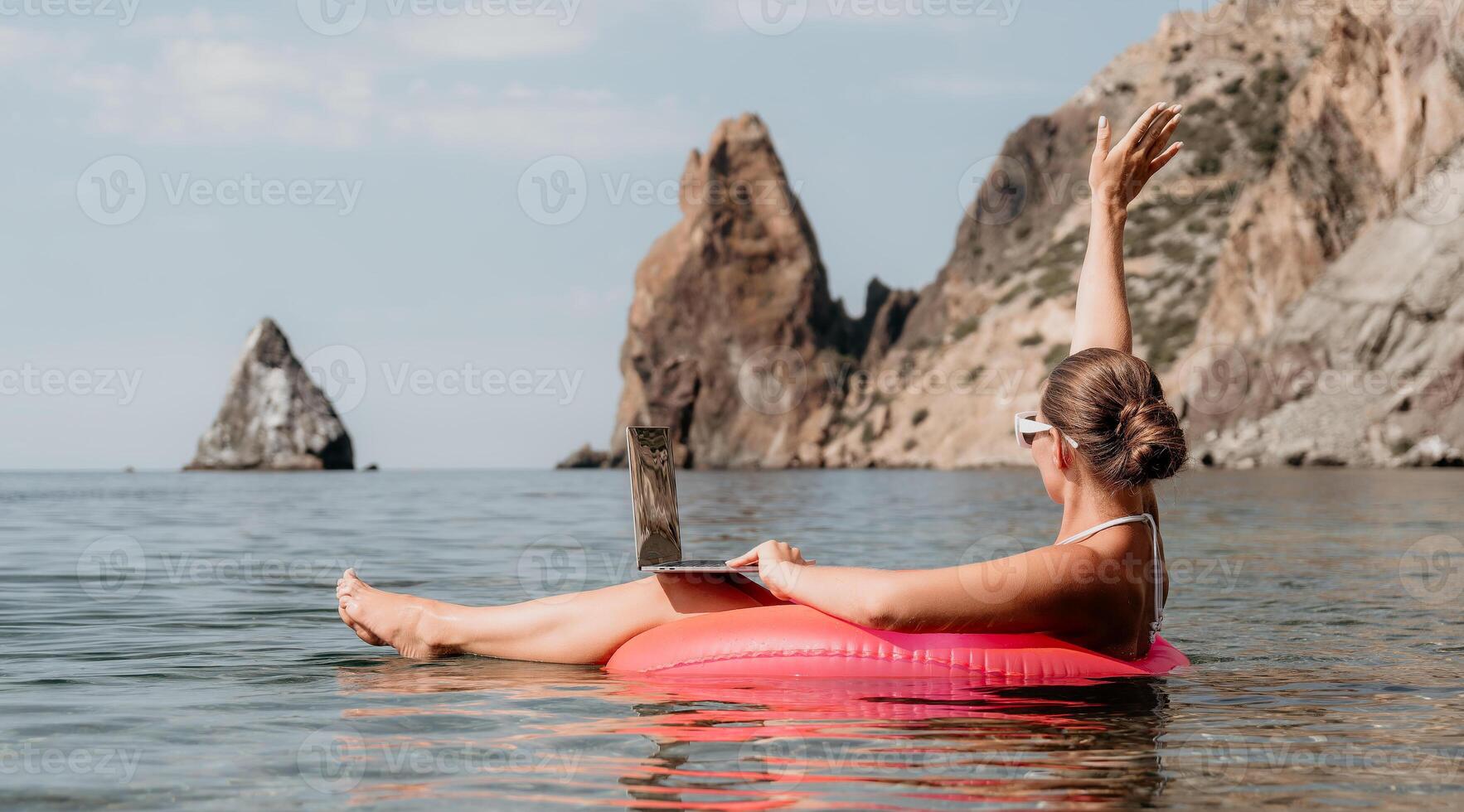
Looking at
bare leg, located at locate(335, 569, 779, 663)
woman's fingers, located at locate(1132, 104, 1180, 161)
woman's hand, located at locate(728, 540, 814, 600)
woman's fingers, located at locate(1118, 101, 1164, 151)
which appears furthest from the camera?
bare leg, located at locate(335, 569, 779, 663)

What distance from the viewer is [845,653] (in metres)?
5.15

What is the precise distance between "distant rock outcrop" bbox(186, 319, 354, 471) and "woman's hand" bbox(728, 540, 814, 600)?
120 m

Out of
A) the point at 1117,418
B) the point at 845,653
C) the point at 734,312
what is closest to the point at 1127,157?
the point at 1117,418

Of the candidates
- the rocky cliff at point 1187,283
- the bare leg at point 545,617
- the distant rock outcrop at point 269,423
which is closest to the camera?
the bare leg at point 545,617

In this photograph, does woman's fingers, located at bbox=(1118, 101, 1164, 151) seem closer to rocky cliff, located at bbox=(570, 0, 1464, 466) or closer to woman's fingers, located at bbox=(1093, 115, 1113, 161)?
woman's fingers, located at bbox=(1093, 115, 1113, 161)

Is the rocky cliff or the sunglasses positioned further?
the rocky cliff

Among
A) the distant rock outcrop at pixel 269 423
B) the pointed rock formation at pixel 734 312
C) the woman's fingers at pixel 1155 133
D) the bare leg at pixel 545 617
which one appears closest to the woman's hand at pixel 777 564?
the bare leg at pixel 545 617

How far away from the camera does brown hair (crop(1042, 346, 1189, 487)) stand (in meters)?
4.43

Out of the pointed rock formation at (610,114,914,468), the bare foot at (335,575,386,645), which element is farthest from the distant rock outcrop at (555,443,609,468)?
the bare foot at (335,575,386,645)

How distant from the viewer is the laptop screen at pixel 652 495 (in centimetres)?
500

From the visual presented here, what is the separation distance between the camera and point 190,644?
689cm

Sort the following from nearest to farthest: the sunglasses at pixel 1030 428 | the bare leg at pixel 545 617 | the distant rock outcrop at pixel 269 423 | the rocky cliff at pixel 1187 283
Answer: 1. the sunglasses at pixel 1030 428
2. the bare leg at pixel 545 617
3. the rocky cliff at pixel 1187 283
4. the distant rock outcrop at pixel 269 423

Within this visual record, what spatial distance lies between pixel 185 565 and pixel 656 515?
9.28 metres

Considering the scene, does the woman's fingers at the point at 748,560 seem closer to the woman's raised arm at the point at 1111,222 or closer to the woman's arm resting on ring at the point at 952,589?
the woman's arm resting on ring at the point at 952,589
